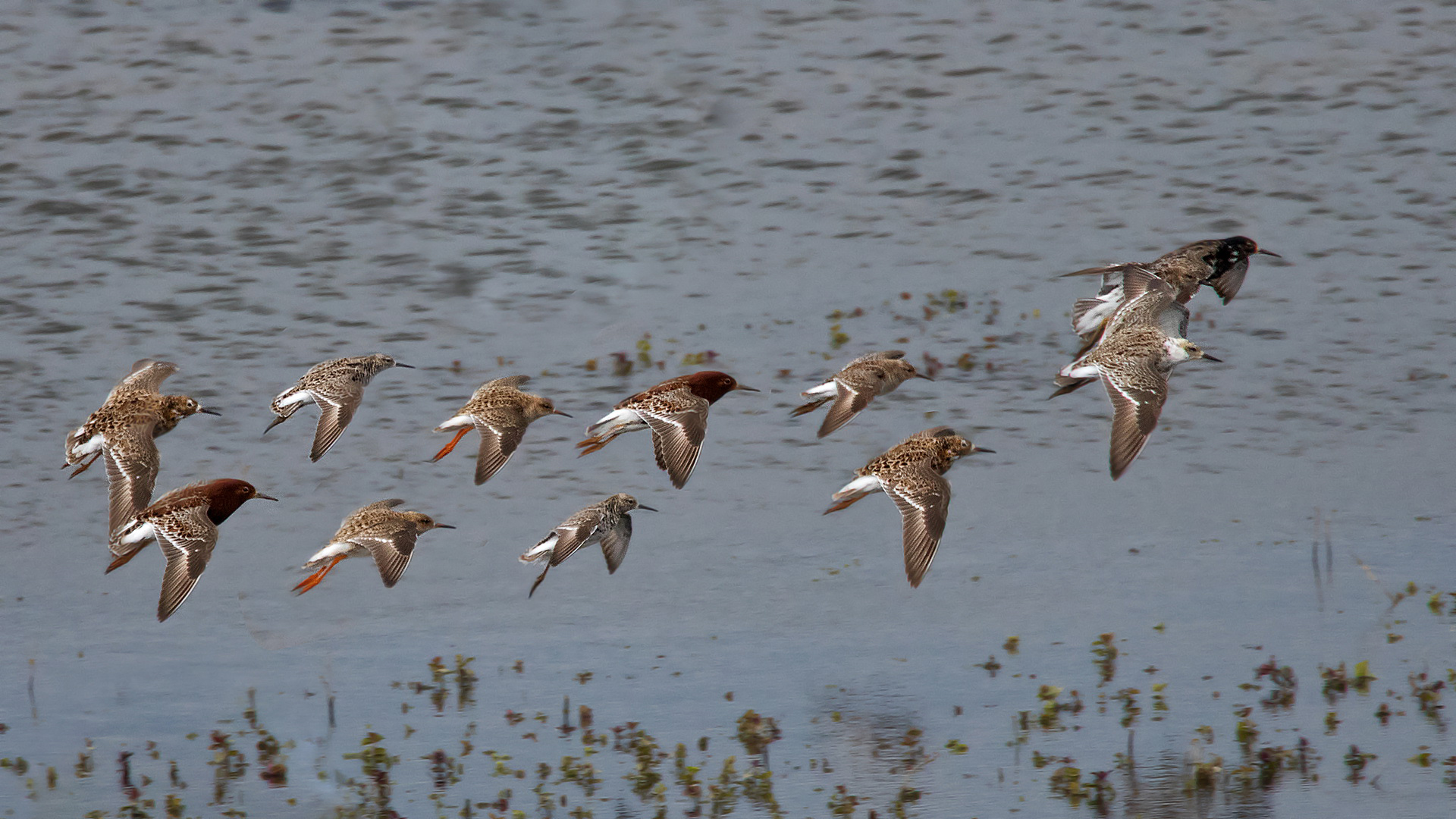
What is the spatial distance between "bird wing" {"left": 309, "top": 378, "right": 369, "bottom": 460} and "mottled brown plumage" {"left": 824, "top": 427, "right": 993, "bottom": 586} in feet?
10.2

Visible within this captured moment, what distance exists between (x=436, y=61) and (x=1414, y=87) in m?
15.7

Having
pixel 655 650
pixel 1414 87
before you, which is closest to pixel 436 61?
pixel 1414 87

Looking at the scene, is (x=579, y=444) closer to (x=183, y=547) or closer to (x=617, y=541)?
(x=617, y=541)

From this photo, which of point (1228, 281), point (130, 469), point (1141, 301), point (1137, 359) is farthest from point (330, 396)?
point (1228, 281)

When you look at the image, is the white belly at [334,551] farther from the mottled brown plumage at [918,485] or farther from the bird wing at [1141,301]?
the bird wing at [1141,301]

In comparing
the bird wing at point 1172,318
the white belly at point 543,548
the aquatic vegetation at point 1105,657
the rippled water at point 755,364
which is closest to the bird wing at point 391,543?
the white belly at point 543,548

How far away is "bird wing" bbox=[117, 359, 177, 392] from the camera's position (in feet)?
41.1

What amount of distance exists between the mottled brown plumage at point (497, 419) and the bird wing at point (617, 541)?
0.98 metres

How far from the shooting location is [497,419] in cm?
1166

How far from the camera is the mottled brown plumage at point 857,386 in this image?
37.3 feet

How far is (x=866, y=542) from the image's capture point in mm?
15820

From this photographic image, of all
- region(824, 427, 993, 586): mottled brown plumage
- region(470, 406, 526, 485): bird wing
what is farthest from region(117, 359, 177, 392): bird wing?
region(824, 427, 993, 586): mottled brown plumage

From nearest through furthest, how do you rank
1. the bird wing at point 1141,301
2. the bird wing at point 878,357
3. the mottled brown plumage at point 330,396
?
the mottled brown plumage at point 330,396 < the bird wing at point 878,357 < the bird wing at point 1141,301

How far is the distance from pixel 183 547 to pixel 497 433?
2035mm
